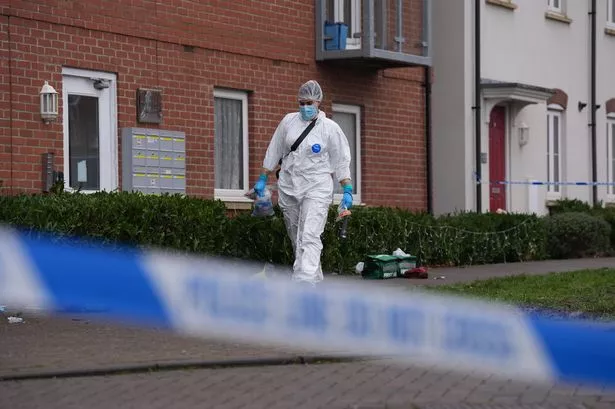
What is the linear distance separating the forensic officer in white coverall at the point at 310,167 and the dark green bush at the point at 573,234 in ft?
29.3

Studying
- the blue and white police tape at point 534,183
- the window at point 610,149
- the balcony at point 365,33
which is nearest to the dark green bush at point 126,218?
the balcony at point 365,33

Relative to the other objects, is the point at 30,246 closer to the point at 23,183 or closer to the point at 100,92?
the point at 23,183

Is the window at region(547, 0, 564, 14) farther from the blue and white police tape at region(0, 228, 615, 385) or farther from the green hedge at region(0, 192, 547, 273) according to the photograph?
the blue and white police tape at region(0, 228, 615, 385)

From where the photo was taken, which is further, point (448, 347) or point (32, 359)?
point (448, 347)

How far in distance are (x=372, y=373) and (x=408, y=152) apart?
1236 centimetres

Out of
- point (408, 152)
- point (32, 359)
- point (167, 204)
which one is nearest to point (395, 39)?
point (408, 152)

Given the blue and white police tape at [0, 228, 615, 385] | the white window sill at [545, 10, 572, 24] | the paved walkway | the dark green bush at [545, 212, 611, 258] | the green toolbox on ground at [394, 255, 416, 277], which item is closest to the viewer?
the paved walkway

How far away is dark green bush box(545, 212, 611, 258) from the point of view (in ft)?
70.7

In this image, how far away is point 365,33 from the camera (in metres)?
18.9

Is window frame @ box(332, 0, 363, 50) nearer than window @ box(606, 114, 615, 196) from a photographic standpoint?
Yes

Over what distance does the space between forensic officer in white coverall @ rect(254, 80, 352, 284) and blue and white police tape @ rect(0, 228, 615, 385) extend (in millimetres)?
645

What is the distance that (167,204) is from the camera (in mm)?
14070

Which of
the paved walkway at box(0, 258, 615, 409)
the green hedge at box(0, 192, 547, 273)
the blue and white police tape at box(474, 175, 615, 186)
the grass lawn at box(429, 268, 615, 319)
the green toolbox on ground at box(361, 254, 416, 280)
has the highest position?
the blue and white police tape at box(474, 175, 615, 186)

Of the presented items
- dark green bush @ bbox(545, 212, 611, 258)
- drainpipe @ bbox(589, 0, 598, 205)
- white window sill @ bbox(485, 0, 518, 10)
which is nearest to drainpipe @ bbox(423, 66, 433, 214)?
dark green bush @ bbox(545, 212, 611, 258)
